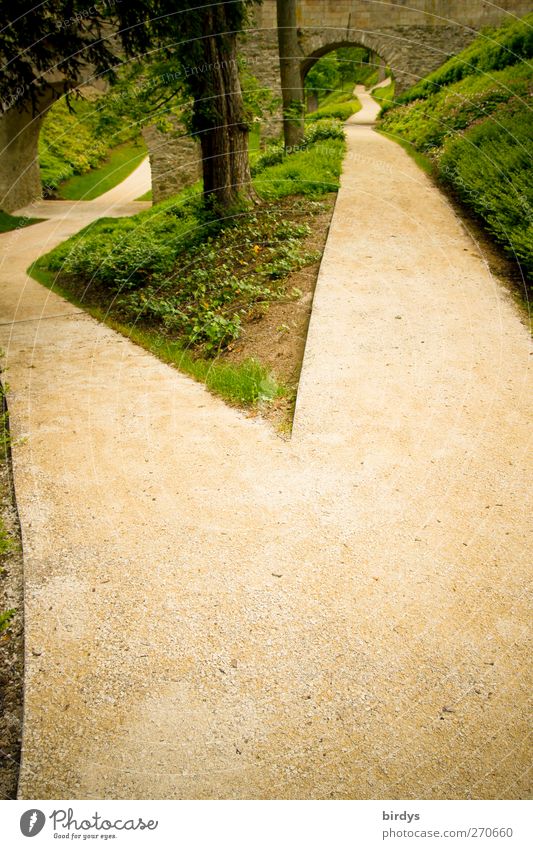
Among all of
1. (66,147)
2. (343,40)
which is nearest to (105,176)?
(66,147)

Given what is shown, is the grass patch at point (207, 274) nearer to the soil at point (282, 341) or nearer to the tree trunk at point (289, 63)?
the soil at point (282, 341)

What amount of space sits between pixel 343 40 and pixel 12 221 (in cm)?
1545

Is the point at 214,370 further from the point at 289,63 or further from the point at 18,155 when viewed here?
the point at 18,155

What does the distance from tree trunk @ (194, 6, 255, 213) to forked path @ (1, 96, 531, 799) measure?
4803mm

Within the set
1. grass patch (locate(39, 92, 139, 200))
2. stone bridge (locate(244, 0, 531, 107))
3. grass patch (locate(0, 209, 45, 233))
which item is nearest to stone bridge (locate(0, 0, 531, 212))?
stone bridge (locate(244, 0, 531, 107))

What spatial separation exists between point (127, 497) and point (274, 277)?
4961mm

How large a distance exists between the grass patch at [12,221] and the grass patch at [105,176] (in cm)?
650

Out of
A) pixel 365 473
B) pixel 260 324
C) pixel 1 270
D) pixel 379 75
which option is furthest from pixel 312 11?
pixel 379 75

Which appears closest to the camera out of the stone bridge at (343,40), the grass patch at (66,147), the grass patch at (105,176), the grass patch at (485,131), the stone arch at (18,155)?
the grass patch at (485,131)

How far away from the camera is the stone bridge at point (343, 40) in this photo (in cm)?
2206

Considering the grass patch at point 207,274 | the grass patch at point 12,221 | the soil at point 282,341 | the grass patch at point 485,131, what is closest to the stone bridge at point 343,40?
the grass patch at point 12,221

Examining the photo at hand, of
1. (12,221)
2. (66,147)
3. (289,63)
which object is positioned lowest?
(12,221)

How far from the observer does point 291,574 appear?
3479 millimetres

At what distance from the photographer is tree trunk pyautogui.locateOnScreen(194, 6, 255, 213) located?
888 centimetres
